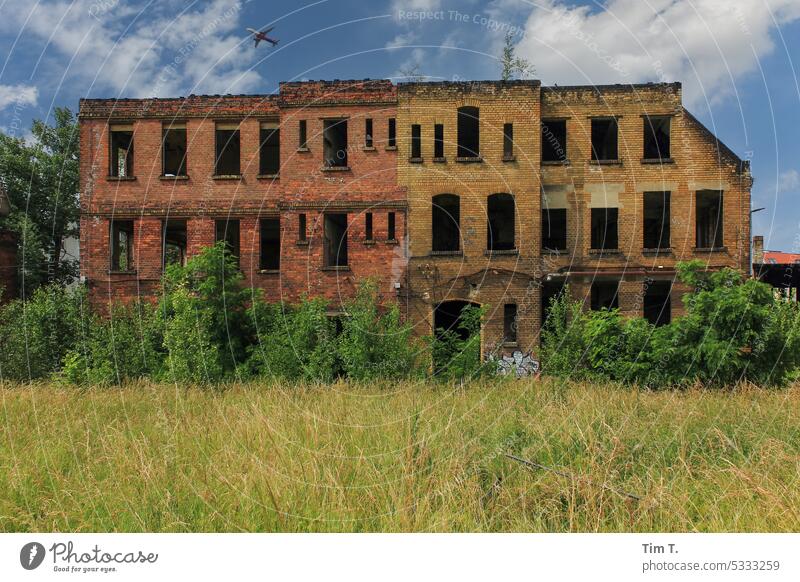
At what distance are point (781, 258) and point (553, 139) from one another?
8230 millimetres

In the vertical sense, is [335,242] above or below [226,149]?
below

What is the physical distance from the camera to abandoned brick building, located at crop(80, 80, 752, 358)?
12375 millimetres

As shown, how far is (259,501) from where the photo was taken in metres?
3.27

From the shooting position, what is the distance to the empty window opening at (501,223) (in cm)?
1545

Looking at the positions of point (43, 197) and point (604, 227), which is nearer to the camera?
point (43, 197)

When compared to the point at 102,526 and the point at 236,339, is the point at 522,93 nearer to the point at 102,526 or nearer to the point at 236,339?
the point at 236,339

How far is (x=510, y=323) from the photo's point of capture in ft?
49.5

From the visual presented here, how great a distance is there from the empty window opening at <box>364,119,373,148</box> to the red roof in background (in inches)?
391

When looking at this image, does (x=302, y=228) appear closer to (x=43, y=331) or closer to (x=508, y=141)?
(x=43, y=331)

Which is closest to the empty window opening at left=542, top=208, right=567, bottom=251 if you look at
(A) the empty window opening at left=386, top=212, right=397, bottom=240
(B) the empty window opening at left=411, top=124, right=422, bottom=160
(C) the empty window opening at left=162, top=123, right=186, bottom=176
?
(B) the empty window opening at left=411, top=124, right=422, bottom=160

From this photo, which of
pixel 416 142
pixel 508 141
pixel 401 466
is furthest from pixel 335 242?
pixel 401 466

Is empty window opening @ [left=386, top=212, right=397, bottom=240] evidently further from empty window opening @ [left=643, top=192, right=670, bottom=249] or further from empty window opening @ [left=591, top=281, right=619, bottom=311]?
empty window opening @ [left=643, top=192, right=670, bottom=249]

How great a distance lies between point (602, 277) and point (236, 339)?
10.6m

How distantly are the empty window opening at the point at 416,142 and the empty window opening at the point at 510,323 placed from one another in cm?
561
